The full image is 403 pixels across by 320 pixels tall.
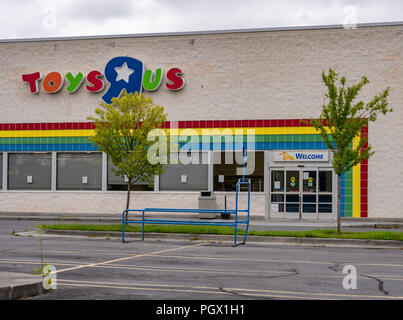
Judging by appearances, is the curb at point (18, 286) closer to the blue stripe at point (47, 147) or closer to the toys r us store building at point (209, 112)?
the toys r us store building at point (209, 112)

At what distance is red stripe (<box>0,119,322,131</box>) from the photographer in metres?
27.2

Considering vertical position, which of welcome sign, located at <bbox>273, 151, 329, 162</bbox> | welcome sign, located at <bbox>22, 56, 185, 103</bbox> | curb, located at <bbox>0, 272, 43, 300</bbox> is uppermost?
welcome sign, located at <bbox>22, 56, 185, 103</bbox>

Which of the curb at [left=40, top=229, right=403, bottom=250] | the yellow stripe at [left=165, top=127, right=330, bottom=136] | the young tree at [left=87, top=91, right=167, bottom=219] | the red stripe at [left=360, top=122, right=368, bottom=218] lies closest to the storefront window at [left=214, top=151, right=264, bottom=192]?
the yellow stripe at [left=165, top=127, right=330, bottom=136]

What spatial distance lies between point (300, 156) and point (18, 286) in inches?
802

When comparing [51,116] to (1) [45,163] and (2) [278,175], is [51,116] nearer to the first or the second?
(1) [45,163]

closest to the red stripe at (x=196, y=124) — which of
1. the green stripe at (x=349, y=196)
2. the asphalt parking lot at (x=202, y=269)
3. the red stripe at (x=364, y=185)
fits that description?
the red stripe at (x=364, y=185)

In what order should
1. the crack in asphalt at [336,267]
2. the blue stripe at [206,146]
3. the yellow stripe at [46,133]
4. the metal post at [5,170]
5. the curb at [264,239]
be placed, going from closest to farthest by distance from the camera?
the crack in asphalt at [336,267] → the curb at [264,239] → the blue stripe at [206,146] → the yellow stripe at [46,133] → the metal post at [5,170]

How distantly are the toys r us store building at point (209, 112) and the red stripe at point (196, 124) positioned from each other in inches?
2.1

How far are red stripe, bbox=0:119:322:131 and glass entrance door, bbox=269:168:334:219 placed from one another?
88.5 inches

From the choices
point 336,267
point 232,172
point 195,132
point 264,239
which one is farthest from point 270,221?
Answer: point 336,267

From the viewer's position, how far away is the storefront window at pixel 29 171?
30125mm

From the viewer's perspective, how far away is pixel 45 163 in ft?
99.1

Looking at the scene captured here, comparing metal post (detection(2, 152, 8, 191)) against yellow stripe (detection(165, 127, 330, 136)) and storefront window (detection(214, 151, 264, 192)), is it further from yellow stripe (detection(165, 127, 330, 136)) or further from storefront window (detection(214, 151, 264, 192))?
storefront window (detection(214, 151, 264, 192))

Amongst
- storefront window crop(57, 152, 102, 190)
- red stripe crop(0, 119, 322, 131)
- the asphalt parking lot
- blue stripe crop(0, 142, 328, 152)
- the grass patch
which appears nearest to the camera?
the asphalt parking lot
